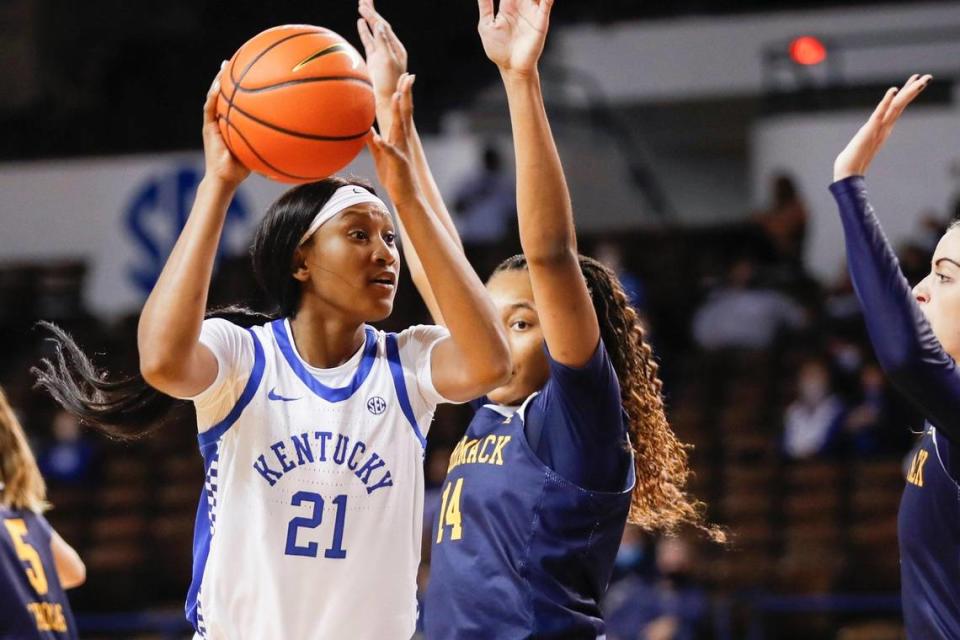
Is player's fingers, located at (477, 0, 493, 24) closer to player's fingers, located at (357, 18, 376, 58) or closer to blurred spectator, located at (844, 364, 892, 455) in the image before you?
player's fingers, located at (357, 18, 376, 58)

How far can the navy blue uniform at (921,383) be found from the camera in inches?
115

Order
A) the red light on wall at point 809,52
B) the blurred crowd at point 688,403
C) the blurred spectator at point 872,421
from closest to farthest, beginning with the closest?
the blurred crowd at point 688,403
the blurred spectator at point 872,421
the red light on wall at point 809,52

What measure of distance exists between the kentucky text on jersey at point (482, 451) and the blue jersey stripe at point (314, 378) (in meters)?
0.36

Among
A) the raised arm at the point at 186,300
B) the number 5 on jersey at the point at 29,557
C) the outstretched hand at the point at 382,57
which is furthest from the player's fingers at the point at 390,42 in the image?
the number 5 on jersey at the point at 29,557

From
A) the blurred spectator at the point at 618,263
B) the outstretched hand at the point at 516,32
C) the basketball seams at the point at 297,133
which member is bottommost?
the basketball seams at the point at 297,133

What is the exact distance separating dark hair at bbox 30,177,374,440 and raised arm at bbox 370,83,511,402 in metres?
0.36

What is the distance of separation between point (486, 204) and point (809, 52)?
11.1ft

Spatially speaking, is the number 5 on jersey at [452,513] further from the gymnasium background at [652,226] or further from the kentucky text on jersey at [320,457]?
the gymnasium background at [652,226]

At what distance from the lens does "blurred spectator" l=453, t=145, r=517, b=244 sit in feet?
39.7

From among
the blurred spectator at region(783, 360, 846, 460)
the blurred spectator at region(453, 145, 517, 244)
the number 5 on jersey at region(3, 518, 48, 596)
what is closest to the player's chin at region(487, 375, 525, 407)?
the number 5 on jersey at region(3, 518, 48, 596)

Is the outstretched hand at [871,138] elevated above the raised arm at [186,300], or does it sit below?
above

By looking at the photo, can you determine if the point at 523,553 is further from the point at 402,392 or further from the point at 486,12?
the point at 486,12

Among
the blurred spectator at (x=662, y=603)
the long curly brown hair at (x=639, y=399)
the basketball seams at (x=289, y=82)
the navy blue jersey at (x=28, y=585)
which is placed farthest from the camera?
the blurred spectator at (x=662, y=603)

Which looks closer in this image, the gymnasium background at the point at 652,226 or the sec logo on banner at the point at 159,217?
the gymnasium background at the point at 652,226
